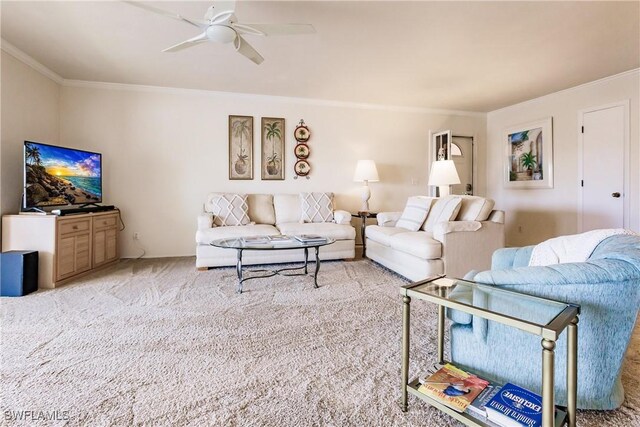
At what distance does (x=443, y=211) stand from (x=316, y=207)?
178 centimetres

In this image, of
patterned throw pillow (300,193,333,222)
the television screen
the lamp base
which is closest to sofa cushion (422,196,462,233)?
the lamp base

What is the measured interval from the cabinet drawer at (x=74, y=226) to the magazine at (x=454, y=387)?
3469mm

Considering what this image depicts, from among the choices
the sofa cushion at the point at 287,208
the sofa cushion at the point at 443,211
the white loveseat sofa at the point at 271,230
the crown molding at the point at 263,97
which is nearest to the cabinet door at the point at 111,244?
the white loveseat sofa at the point at 271,230

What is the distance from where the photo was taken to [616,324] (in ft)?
3.69

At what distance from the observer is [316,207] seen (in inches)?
177

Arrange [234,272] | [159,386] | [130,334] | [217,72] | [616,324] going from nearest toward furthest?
1. [616,324]
2. [159,386]
3. [130,334]
4. [234,272]
5. [217,72]

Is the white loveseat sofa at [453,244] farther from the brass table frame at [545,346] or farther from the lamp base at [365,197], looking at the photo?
the brass table frame at [545,346]

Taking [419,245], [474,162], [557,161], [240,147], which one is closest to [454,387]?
[419,245]

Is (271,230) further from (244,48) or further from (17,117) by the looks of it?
(17,117)

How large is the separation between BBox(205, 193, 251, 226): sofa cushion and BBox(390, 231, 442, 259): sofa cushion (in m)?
2.03

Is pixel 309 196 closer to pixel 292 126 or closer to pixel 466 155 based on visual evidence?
pixel 292 126

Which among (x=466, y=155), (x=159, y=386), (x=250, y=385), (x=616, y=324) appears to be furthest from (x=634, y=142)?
(x=159, y=386)

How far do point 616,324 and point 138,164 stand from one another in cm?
490

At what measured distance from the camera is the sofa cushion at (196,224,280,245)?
11.7 ft
